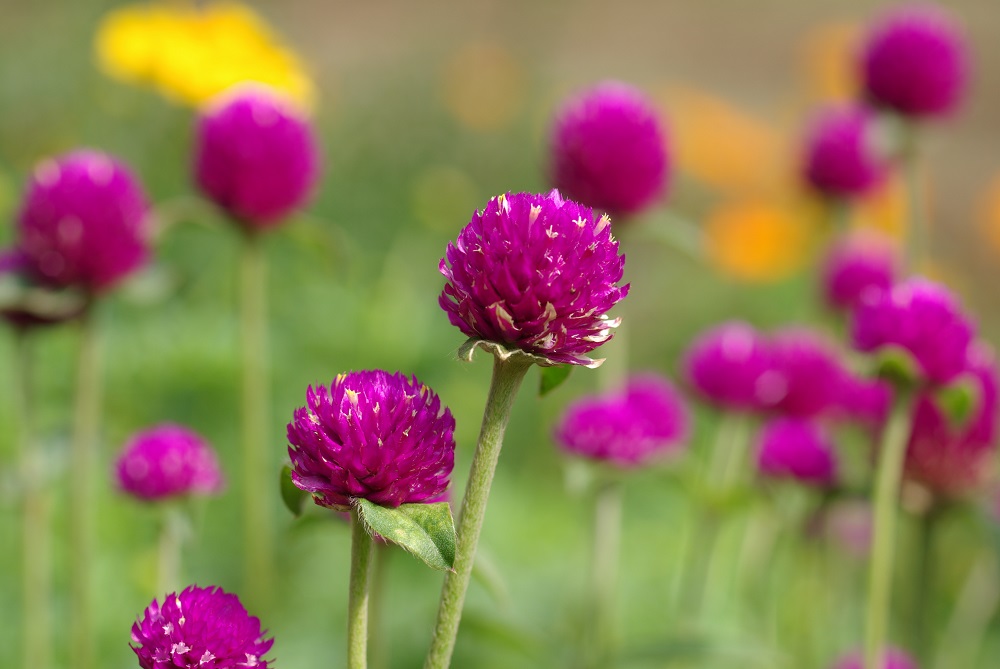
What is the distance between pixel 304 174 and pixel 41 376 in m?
1.44

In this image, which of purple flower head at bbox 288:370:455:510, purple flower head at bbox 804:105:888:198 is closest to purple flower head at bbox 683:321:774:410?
purple flower head at bbox 804:105:888:198

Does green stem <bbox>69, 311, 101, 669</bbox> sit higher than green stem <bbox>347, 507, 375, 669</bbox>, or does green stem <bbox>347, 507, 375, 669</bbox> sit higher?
green stem <bbox>347, 507, 375, 669</bbox>

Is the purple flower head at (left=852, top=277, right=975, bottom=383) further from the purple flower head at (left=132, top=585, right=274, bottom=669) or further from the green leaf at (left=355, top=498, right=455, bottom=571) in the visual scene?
the purple flower head at (left=132, top=585, right=274, bottom=669)

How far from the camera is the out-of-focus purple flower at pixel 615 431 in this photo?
1803 mm

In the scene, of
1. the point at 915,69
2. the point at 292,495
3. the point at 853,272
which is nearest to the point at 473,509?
the point at 292,495

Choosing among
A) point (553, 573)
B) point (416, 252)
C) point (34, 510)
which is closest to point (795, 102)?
point (416, 252)

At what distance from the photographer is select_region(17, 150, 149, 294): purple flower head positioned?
5.39ft

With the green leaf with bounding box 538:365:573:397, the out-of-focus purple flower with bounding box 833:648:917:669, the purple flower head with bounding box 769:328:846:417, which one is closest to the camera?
the green leaf with bounding box 538:365:573:397

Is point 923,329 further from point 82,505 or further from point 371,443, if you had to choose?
point 82,505

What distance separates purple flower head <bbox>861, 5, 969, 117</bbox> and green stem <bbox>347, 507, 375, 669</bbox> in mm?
1730

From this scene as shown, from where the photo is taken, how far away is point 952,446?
1.80m

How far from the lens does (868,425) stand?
2240 millimetres

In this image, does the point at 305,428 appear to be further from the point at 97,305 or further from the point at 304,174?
the point at 304,174

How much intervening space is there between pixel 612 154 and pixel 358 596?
1.15m
